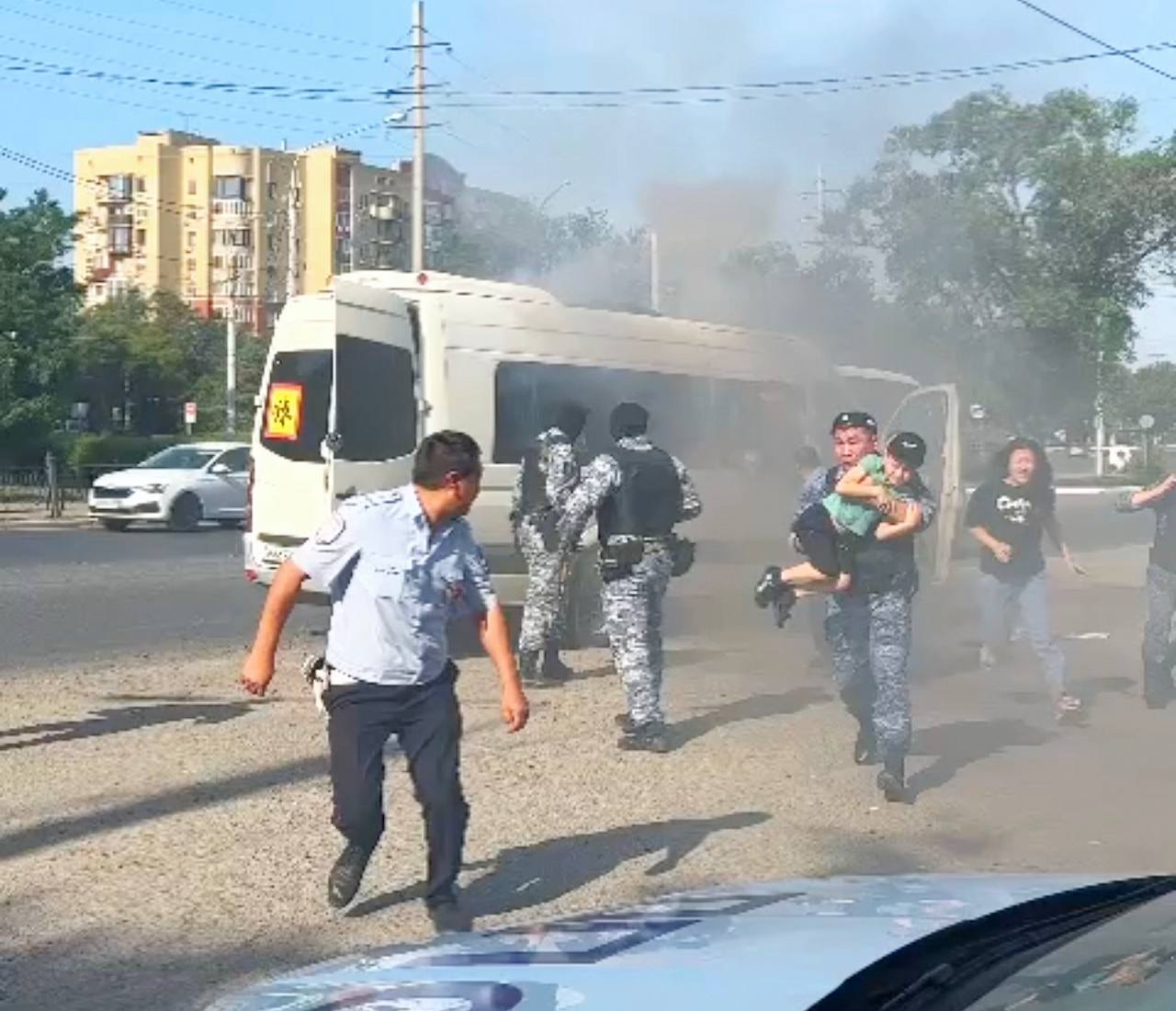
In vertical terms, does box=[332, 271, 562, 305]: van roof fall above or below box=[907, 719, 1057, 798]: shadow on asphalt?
above

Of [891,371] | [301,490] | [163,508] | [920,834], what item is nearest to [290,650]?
[301,490]

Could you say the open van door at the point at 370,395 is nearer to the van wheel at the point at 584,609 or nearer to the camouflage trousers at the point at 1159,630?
the van wheel at the point at 584,609

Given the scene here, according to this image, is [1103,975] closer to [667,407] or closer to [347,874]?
[347,874]

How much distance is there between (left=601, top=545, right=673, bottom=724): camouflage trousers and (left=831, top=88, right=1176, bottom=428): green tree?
11.5 metres

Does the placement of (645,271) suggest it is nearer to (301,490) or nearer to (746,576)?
(746,576)

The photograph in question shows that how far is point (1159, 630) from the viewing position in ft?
36.9

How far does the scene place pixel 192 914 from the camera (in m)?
6.39

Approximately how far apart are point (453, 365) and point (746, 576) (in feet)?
15.7

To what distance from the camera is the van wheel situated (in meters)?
13.4

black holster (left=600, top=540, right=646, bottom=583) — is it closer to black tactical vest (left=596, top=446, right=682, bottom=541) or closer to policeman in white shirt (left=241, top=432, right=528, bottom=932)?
black tactical vest (left=596, top=446, right=682, bottom=541)

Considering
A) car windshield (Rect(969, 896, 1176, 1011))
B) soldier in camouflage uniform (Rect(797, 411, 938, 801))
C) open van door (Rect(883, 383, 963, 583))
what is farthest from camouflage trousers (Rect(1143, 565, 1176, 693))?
car windshield (Rect(969, 896, 1176, 1011))

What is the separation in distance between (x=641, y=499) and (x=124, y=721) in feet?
9.87

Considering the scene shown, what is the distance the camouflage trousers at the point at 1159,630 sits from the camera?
36.6 feet

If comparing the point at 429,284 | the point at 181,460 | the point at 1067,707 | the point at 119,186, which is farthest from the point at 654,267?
the point at 119,186
